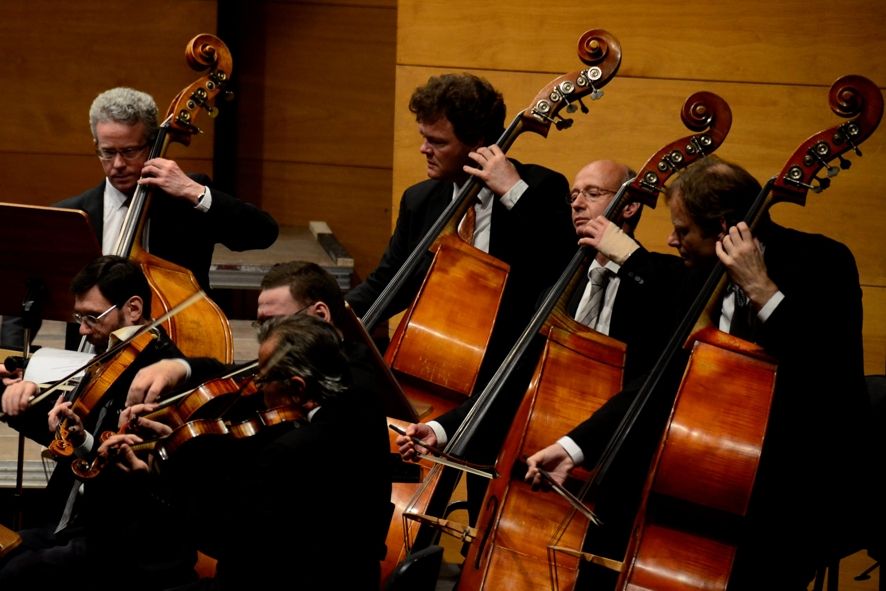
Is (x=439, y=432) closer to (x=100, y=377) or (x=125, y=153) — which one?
(x=100, y=377)

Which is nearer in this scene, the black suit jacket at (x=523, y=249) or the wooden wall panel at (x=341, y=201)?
the black suit jacket at (x=523, y=249)

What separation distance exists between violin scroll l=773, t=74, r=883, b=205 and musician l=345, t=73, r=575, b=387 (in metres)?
0.72

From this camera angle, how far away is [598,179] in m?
2.87

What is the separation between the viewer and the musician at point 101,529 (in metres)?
2.55

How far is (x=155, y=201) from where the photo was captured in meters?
3.15

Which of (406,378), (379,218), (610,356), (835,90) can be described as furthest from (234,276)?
(835,90)

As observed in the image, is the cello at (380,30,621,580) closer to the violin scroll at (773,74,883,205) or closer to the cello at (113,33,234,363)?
the cello at (113,33,234,363)

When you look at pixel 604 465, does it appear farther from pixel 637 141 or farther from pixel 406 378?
pixel 637 141

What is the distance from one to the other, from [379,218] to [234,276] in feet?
4.08

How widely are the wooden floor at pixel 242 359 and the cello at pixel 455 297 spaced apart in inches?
30.2

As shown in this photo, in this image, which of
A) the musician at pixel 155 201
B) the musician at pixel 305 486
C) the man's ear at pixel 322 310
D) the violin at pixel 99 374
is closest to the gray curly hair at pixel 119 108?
the musician at pixel 155 201

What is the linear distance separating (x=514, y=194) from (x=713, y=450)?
2.85 ft

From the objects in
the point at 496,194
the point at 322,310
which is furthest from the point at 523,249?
the point at 322,310

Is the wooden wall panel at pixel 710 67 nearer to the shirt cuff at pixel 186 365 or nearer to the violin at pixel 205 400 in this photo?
the shirt cuff at pixel 186 365
